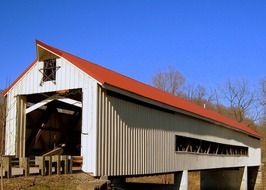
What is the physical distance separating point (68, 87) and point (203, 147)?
37.8 feet

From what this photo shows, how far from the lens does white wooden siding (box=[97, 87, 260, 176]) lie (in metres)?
13.8

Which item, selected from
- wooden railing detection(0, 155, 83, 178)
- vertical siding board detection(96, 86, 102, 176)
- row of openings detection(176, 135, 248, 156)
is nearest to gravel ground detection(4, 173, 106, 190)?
wooden railing detection(0, 155, 83, 178)

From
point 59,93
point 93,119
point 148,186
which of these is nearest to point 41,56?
point 59,93

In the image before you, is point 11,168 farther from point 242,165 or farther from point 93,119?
point 242,165

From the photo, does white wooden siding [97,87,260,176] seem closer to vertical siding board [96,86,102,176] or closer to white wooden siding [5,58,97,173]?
vertical siding board [96,86,102,176]

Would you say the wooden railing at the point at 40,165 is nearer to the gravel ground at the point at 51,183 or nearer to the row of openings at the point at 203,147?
the gravel ground at the point at 51,183

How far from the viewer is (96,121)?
43.6ft

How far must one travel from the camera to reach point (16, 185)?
1088 cm

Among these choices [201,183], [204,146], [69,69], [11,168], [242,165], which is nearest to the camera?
[11,168]

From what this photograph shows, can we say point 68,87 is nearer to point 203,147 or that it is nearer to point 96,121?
point 96,121

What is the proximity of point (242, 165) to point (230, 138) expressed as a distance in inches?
186

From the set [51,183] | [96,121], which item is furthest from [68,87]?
[51,183]

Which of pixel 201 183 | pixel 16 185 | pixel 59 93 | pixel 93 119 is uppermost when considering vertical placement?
pixel 59 93

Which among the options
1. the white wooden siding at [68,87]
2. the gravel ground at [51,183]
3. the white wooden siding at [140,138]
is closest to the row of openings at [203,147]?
the white wooden siding at [140,138]
